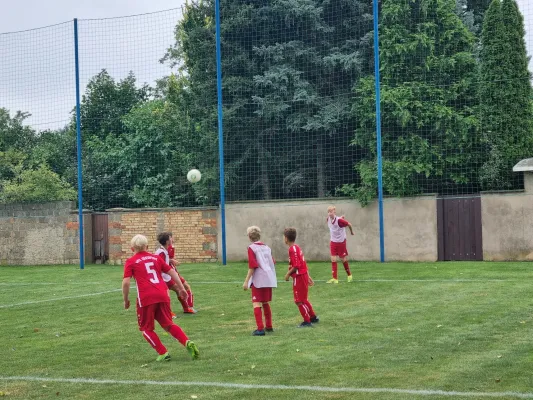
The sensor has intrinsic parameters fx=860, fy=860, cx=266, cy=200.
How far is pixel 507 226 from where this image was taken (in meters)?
23.9

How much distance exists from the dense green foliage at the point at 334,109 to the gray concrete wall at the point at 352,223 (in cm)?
78

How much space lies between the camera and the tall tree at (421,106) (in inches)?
1070

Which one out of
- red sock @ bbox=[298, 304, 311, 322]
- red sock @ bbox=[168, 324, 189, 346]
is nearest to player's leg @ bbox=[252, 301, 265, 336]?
red sock @ bbox=[298, 304, 311, 322]

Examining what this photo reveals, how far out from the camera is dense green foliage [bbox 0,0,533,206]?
28172 mm

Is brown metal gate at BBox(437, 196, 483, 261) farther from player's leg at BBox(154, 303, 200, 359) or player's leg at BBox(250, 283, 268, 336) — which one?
player's leg at BBox(154, 303, 200, 359)

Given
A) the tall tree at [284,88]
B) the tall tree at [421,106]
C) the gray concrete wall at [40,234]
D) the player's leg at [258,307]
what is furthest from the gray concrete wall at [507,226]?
the player's leg at [258,307]

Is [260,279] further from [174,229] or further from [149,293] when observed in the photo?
[174,229]

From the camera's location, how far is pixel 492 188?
88.8 feet

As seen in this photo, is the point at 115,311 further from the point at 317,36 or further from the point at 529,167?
the point at 317,36

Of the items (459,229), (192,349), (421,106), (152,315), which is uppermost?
(421,106)

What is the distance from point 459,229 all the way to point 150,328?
52.4 feet

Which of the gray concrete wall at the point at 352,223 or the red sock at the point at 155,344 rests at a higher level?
the gray concrete wall at the point at 352,223

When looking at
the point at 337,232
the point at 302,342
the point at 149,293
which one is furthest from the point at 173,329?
the point at 337,232

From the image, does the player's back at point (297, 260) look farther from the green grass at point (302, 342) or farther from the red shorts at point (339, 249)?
the red shorts at point (339, 249)
